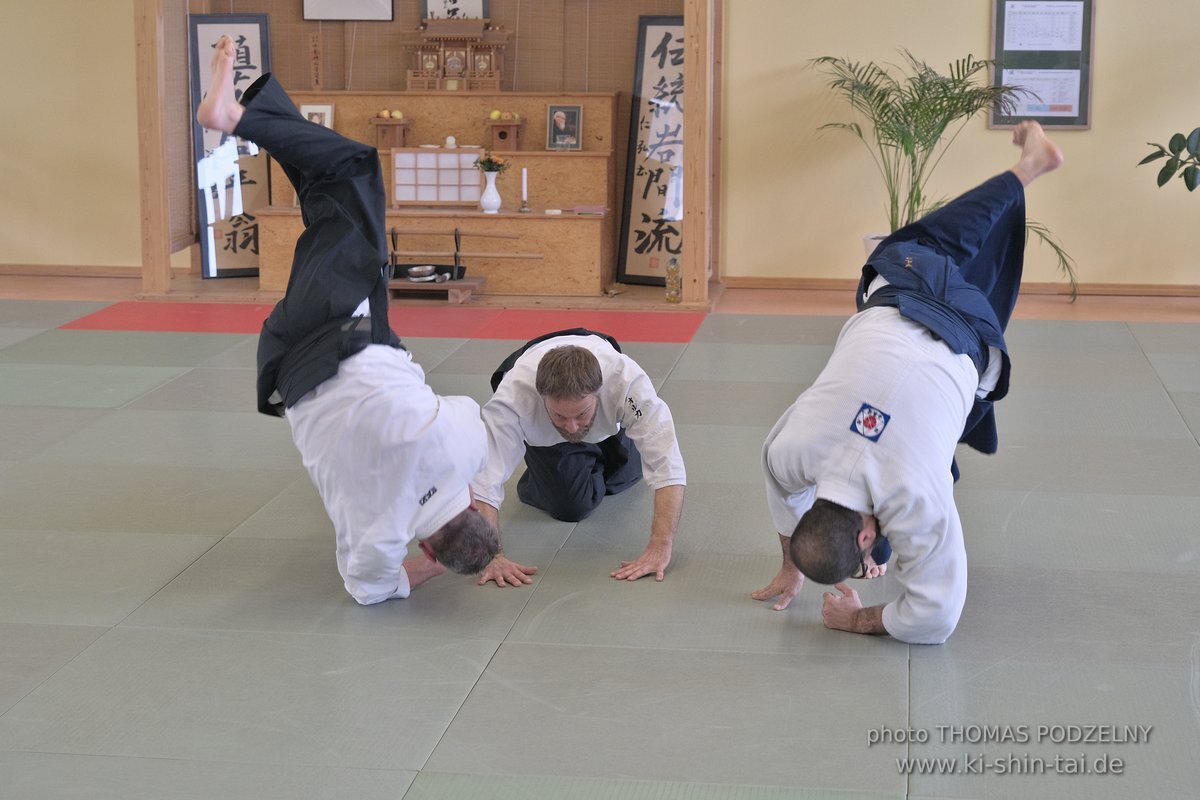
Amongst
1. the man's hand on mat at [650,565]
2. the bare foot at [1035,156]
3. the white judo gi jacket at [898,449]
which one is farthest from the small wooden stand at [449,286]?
the white judo gi jacket at [898,449]

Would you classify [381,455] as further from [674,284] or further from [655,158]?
[655,158]

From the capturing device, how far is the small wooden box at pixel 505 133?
8.91 meters

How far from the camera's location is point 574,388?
3541 millimetres

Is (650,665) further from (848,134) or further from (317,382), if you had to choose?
(848,134)

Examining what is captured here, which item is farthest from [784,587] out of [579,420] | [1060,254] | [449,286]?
[1060,254]

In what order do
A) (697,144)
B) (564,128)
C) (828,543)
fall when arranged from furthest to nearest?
(564,128) < (697,144) < (828,543)

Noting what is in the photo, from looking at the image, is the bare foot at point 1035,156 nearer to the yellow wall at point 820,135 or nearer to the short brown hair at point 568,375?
the short brown hair at point 568,375

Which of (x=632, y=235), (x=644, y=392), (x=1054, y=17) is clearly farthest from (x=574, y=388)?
(x=1054, y=17)

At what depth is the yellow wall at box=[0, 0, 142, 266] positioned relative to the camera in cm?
914

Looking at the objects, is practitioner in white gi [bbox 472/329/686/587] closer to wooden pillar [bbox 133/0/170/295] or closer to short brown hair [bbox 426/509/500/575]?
short brown hair [bbox 426/509/500/575]

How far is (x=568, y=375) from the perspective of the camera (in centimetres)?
355

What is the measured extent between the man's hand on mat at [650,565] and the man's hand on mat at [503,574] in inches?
11.3

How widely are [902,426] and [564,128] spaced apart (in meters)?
6.27

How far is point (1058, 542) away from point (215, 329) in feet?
17.1
